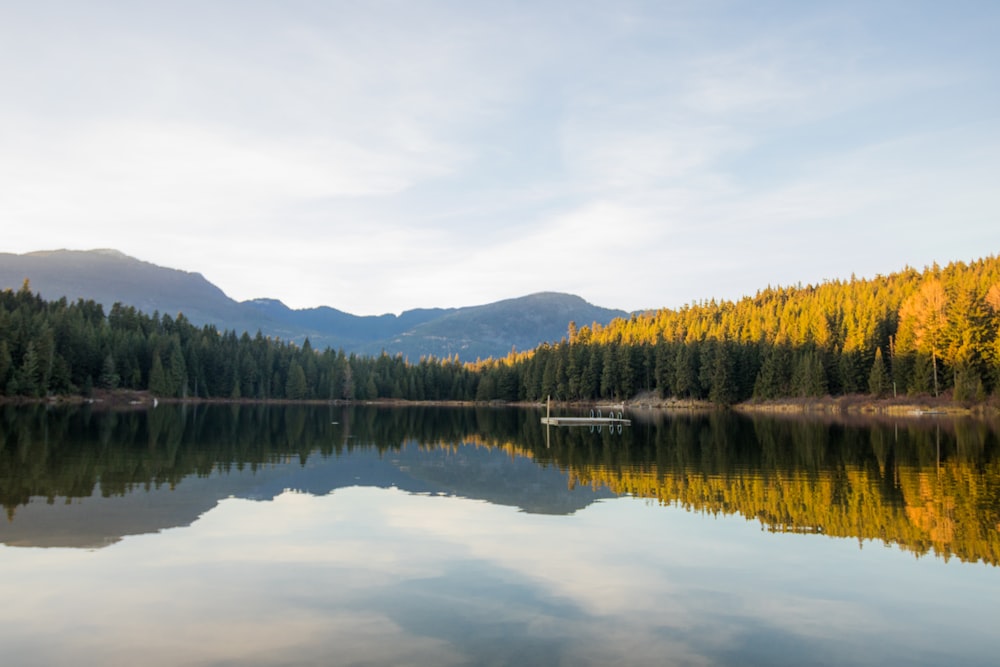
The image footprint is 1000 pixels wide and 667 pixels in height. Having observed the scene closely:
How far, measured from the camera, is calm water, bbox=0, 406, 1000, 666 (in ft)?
36.9

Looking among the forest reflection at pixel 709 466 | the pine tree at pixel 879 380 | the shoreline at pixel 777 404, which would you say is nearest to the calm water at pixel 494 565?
the forest reflection at pixel 709 466

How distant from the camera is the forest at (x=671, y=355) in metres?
106

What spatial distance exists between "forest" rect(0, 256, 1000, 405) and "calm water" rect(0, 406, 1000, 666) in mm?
83872

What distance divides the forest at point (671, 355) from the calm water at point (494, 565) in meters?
83.9

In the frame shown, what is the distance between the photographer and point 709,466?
35.8m

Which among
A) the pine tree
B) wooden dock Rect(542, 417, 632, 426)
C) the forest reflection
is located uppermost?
the pine tree

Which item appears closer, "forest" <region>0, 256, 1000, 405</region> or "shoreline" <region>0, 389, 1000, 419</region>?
"shoreline" <region>0, 389, 1000, 419</region>

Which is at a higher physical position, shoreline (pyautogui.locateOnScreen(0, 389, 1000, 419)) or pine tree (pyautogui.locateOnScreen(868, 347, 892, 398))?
pine tree (pyautogui.locateOnScreen(868, 347, 892, 398))

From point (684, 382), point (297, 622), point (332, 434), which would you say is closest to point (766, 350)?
point (684, 382)

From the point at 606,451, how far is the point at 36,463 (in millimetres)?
31493

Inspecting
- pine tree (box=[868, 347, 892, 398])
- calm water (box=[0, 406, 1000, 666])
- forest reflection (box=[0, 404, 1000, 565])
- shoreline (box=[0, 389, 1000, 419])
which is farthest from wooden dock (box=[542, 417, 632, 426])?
pine tree (box=[868, 347, 892, 398])

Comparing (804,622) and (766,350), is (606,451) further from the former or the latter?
(766,350)

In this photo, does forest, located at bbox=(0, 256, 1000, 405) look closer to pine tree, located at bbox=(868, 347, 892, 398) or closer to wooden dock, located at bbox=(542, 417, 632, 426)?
pine tree, located at bbox=(868, 347, 892, 398)

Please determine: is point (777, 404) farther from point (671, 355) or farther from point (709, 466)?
point (709, 466)
